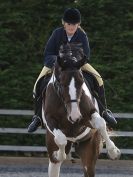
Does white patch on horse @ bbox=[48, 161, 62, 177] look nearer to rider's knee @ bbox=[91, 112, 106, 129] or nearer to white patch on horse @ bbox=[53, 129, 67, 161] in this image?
white patch on horse @ bbox=[53, 129, 67, 161]

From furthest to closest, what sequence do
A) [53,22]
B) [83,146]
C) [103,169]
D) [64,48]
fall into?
[53,22] → [103,169] → [83,146] → [64,48]

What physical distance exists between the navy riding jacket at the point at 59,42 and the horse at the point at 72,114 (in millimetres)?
399

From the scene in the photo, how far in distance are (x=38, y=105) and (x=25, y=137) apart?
5106 millimetres

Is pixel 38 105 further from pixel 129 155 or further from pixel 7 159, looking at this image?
pixel 129 155

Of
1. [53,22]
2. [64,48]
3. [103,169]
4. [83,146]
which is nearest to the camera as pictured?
[64,48]

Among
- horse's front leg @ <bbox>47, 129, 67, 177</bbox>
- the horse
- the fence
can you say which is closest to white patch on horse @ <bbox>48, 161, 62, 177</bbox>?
horse's front leg @ <bbox>47, 129, 67, 177</bbox>

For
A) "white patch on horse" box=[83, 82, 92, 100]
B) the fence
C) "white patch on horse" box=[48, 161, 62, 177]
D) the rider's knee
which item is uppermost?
"white patch on horse" box=[83, 82, 92, 100]

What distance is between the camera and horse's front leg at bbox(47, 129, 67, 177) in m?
7.79

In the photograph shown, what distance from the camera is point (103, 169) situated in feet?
41.3

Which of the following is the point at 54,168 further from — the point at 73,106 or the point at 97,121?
the point at 73,106

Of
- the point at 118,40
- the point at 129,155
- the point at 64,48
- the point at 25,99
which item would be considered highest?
the point at 64,48

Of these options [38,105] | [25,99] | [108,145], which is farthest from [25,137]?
[108,145]

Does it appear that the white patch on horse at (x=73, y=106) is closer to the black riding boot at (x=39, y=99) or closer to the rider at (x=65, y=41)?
the rider at (x=65, y=41)

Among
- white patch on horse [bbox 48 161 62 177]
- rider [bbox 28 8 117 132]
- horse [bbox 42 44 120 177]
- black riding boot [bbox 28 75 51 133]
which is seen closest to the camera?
horse [bbox 42 44 120 177]
